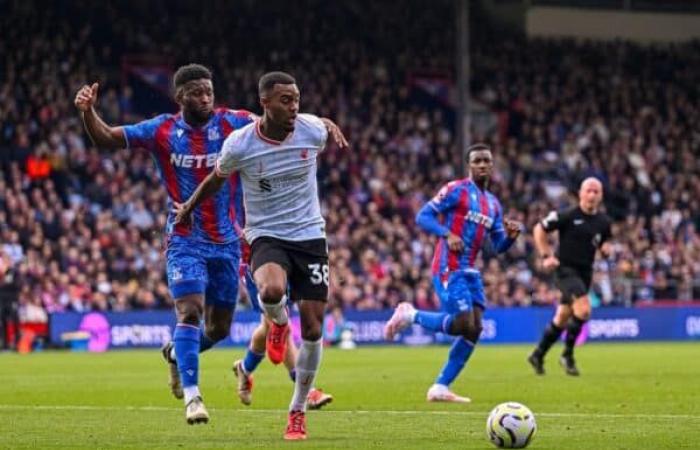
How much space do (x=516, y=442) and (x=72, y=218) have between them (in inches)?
980

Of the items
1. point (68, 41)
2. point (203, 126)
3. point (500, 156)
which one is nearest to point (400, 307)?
point (203, 126)

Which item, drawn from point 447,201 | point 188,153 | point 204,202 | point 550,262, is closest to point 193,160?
point 188,153

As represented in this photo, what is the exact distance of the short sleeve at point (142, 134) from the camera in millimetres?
12453

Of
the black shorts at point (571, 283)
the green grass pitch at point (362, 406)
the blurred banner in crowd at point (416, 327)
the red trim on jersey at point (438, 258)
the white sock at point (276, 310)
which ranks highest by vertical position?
the red trim on jersey at point (438, 258)

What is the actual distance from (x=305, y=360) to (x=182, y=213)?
1450 mm

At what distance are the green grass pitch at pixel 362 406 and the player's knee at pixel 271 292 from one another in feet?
3.26

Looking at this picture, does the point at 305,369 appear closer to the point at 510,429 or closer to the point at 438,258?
the point at 510,429

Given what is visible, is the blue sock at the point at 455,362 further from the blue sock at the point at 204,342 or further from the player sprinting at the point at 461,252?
the blue sock at the point at 204,342

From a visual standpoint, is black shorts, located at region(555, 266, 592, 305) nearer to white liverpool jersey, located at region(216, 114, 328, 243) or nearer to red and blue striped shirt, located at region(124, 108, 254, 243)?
red and blue striped shirt, located at region(124, 108, 254, 243)

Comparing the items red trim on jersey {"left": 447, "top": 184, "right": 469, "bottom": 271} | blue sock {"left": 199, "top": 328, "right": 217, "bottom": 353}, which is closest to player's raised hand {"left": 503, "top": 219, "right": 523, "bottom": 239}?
red trim on jersey {"left": 447, "top": 184, "right": 469, "bottom": 271}

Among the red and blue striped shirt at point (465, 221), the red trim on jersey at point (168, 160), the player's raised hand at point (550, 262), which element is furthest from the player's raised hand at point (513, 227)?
the player's raised hand at point (550, 262)

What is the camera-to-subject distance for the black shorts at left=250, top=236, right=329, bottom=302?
1143cm

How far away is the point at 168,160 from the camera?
41.3ft

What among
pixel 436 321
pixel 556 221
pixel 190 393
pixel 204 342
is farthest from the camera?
pixel 556 221
